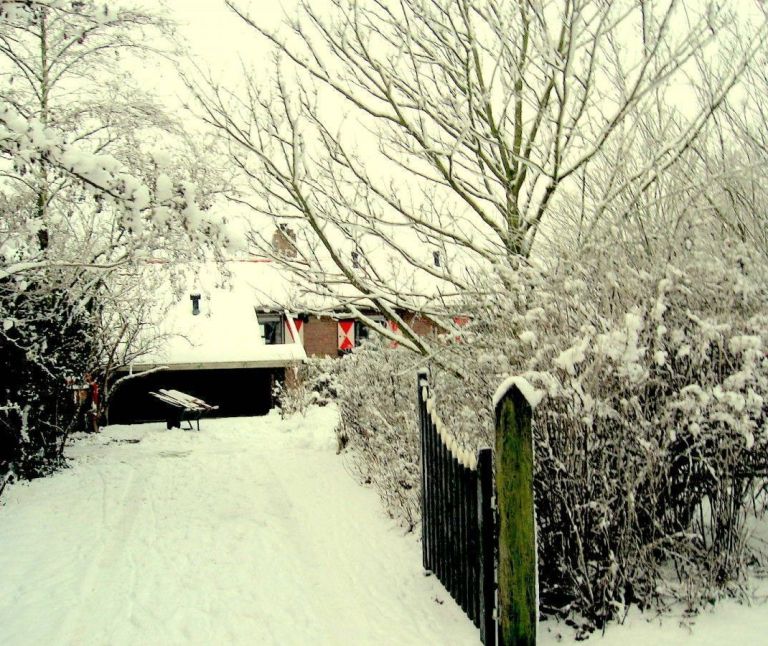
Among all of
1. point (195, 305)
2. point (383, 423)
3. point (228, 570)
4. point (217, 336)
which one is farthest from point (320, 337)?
point (228, 570)

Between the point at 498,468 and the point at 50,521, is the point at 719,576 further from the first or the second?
the point at 50,521

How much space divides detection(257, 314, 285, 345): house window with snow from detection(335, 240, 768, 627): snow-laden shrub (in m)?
23.1

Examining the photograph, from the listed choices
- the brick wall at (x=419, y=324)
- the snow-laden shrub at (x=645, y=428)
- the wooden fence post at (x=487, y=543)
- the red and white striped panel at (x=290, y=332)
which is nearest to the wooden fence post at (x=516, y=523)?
the wooden fence post at (x=487, y=543)

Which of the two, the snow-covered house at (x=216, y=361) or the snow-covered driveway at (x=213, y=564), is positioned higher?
the snow-covered house at (x=216, y=361)

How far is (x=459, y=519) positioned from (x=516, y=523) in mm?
782

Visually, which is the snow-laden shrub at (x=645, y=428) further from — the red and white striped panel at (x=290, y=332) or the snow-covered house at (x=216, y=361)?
the red and white striped panel at (x=290, y=332)

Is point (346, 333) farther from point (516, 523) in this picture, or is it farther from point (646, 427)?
point (516, 523)

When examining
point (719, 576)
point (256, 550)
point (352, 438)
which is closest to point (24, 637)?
point (256, 550)

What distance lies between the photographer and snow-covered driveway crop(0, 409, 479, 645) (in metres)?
4.64

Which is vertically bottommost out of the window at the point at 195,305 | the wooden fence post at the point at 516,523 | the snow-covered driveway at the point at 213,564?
the snow-covered driveway at the point at 213,564

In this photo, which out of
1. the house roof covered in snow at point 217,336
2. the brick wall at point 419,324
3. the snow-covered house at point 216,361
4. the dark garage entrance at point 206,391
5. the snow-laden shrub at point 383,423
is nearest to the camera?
the brick wall at point 419,324

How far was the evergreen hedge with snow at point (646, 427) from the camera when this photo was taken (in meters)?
3.89

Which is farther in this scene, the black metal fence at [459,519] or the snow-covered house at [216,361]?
the snow-covered house at [216,361]

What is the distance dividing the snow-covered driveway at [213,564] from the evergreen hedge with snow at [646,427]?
3.28 ft
